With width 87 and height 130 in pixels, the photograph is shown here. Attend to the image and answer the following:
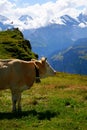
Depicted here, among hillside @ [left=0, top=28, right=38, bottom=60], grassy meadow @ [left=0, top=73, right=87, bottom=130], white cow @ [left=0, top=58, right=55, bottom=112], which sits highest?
white cow @ [left=0, top=58, right=55, bottom=112]

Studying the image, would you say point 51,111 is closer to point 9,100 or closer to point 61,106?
point 61,106

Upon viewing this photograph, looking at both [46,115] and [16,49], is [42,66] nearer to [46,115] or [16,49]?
[46,115]

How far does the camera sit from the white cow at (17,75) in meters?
25.3

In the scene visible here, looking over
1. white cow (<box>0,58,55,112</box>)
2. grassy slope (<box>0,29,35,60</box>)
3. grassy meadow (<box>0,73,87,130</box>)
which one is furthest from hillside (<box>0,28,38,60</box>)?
white cow (<box>0,58,55,112</box>)

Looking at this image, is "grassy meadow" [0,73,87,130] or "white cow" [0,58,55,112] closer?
"grassy meadow" [0,73,87,130]

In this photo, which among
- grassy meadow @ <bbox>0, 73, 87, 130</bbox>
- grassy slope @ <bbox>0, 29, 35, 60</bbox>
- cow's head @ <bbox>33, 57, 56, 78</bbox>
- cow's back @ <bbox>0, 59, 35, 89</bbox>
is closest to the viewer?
grassy meadow @ <bbox>0, 73, 87, 130</bbox>

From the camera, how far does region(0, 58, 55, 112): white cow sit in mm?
25328

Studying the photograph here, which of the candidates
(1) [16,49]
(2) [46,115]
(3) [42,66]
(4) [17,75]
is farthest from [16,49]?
(2) [46,115]

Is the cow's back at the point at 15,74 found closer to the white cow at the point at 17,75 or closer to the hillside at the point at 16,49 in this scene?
the white cow at the point at 17,75

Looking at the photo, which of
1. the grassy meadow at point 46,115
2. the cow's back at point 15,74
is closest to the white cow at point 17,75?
the cow's back at point 15,74

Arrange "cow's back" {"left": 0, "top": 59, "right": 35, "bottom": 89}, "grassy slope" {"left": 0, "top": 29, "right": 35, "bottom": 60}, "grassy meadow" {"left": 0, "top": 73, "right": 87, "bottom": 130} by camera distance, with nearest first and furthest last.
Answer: "grassy meadow" {"left": 0, "top": 73, "right": 87, "bottom": 130}
"cow's back" {"left": 0, "top": 59, "right": 35, "bottom": 89}
"grassy slope" {"left": 0, "top": 29, "right": 35, "bottom": 60}

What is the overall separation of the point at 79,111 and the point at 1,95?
10.8m

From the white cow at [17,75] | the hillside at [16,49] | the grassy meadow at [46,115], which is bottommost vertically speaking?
the hillside at [16,49]

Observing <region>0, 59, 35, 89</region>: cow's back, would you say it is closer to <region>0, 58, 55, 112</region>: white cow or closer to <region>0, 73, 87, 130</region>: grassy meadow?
<region>0, 58, 55, 112</region>: white cow
